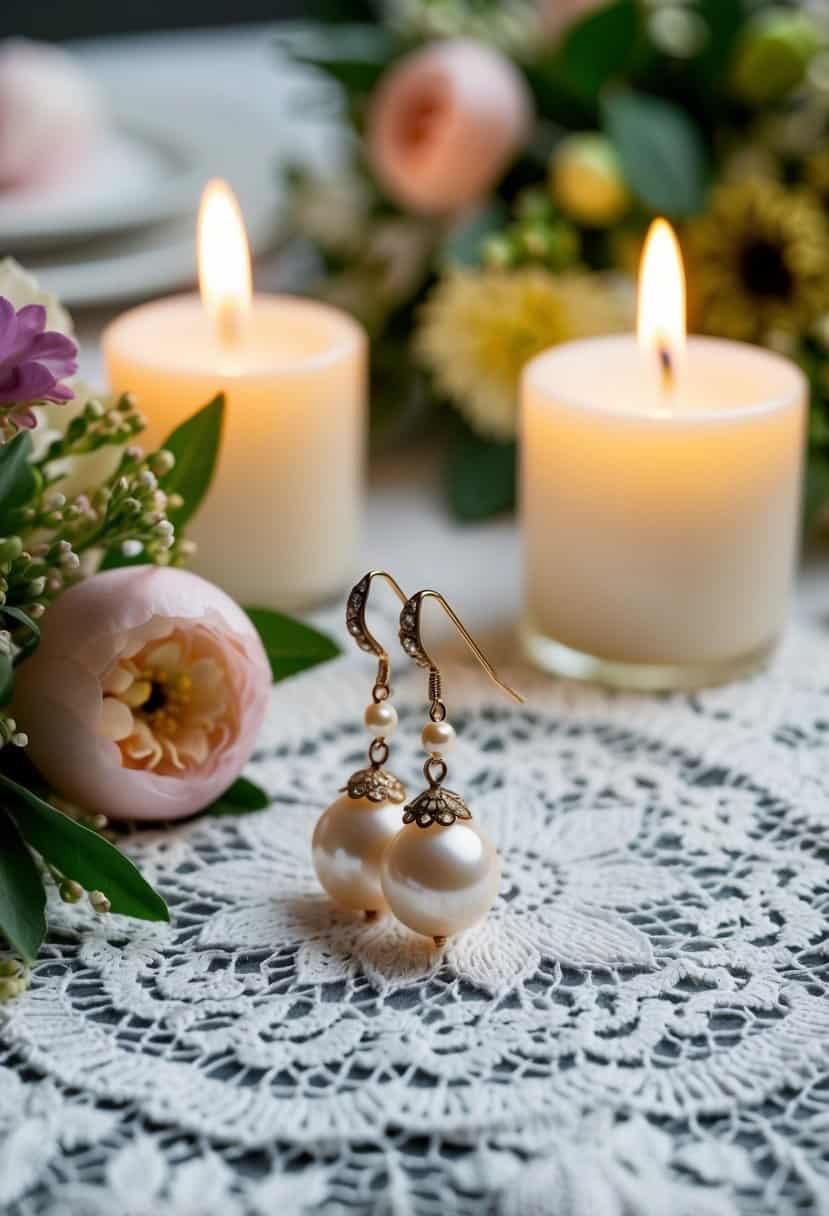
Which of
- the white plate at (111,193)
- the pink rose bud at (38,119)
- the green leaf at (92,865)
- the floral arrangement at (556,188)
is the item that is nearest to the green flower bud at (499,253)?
the floral arrangement at (556,188)

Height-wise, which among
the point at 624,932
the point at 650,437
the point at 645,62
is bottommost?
the point at 624,932

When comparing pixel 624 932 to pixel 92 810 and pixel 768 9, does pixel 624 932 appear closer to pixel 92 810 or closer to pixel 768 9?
pixel 92 810

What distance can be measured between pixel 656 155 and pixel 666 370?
0.75ft

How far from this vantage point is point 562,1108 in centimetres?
48

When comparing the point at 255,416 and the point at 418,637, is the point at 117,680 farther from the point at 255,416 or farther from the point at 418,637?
the point at 255,416

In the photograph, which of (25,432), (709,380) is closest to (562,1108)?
(25,432)

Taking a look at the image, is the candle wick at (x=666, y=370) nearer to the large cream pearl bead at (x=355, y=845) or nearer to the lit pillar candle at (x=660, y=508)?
the lit pillar candle at (x=660, y=508)

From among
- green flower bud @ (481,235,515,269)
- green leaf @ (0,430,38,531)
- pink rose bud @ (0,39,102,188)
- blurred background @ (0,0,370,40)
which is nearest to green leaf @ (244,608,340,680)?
green leaf @ (0,430,38,531)

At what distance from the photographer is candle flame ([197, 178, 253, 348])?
2.66 feet

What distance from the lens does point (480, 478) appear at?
0.94 m

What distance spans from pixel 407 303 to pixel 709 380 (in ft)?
0.97

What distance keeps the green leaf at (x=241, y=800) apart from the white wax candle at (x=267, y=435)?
177 millimetres

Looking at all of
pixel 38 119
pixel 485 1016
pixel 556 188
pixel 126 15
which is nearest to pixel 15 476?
pixel 485 1016

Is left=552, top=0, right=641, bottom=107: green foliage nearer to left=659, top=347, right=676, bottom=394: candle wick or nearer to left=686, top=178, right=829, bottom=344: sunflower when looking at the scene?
left=686, top=178, right=829, bottom=344: sunflower
